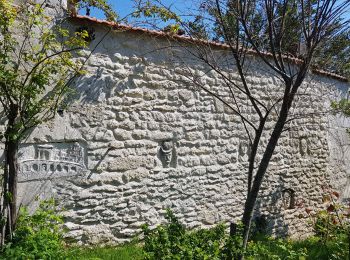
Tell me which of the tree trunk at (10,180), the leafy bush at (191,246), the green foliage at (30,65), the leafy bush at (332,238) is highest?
the green foliage at (30,65)

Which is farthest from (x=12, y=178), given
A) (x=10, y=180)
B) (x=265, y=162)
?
(x=265, y=162)

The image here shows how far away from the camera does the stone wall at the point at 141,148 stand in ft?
15.1

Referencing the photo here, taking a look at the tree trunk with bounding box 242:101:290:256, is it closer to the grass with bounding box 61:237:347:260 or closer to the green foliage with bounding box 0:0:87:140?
the grass with bounding box 61:237:347:260

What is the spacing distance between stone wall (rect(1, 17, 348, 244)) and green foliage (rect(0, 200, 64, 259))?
1.12 ft

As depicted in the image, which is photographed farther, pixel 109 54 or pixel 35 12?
pixel 109 54

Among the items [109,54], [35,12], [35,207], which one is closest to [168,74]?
[109,54]

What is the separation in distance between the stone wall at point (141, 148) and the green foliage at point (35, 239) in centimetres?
34

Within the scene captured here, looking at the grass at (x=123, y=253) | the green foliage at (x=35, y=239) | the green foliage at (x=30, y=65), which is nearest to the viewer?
the green foliage at (x=35, y=239)

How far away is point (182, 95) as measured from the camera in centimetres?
562

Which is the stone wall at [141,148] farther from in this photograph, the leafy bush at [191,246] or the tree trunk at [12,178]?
the leafy bush at [191,246]

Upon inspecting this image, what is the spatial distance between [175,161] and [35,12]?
266cm

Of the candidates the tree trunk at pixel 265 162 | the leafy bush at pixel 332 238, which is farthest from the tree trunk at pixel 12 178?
the leafy bush at pixel 332 238

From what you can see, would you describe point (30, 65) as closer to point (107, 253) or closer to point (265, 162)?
point (107, 253)

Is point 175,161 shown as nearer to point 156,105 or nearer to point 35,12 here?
point 156,105
